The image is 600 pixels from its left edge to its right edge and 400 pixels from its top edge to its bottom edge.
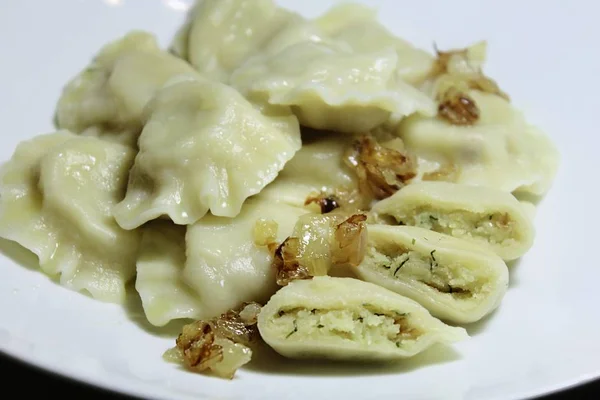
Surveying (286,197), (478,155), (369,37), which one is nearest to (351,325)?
(286,197)

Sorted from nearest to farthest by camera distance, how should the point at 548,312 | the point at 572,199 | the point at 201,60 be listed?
the point at 548,312 → the point at 572,199 → the point at 201,60

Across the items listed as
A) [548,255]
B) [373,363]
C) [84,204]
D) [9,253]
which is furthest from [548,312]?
[9,253]

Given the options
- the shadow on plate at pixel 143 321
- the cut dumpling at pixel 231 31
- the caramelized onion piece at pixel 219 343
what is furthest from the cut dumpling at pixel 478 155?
the shadow on plate at pixel 143 321

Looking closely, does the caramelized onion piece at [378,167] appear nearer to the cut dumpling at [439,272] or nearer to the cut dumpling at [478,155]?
the cut dumpling at [478,155]

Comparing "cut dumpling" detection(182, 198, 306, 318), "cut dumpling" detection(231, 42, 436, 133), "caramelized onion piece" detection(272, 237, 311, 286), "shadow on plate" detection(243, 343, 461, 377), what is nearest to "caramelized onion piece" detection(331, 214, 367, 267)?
"caramelized onion piece" detection(272, 237, 311, 286)

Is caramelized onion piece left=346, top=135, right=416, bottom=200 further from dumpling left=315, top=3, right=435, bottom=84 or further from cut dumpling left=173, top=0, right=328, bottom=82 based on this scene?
cut dumpling left=173, top=0, right=328, bottom=82

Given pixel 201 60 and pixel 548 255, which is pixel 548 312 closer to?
pixel 548 255

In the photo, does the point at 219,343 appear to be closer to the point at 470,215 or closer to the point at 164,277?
the point at 164,277
